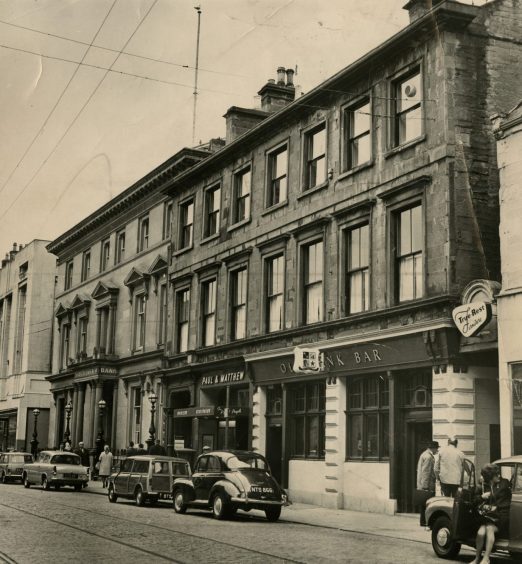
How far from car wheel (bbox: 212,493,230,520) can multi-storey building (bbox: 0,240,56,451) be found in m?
38.5

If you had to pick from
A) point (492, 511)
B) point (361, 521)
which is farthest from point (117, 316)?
point (492, 511)

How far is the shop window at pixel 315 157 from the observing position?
979 inches

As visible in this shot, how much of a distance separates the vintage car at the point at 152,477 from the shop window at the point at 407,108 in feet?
34.9

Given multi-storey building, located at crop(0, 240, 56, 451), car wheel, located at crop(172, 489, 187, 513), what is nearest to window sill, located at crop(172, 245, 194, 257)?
car wheel, located at crop(172, 489, 187, 513)

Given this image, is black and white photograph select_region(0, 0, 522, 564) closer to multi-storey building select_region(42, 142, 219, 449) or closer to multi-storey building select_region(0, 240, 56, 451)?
multi-storey building select_region(42, 142, 219, 449)

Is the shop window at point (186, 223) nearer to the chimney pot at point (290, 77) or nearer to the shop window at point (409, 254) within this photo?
the chimney pot at point (290, 77)

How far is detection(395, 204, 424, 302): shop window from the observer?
20.4m

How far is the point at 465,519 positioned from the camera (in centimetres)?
1238

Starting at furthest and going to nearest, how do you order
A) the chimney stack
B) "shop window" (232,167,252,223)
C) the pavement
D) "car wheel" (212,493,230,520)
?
"shop window" (232,167,252,223) < the chimney stack < "car wheel" (212,493,230,520) < the pavement

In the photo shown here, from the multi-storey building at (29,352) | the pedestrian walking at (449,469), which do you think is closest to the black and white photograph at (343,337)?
the pedestrian walking at (449,469)

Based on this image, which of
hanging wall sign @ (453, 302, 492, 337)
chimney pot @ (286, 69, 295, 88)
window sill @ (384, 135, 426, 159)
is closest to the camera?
hanging wall sign @ (453, 302, 492, 337)

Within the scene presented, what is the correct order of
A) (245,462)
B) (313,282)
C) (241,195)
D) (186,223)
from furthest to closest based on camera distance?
(186,223) < (241,195) < (313,282) < (245,462)

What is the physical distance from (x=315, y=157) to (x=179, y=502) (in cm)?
1100

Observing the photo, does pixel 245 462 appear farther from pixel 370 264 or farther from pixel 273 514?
pixel 370 264
